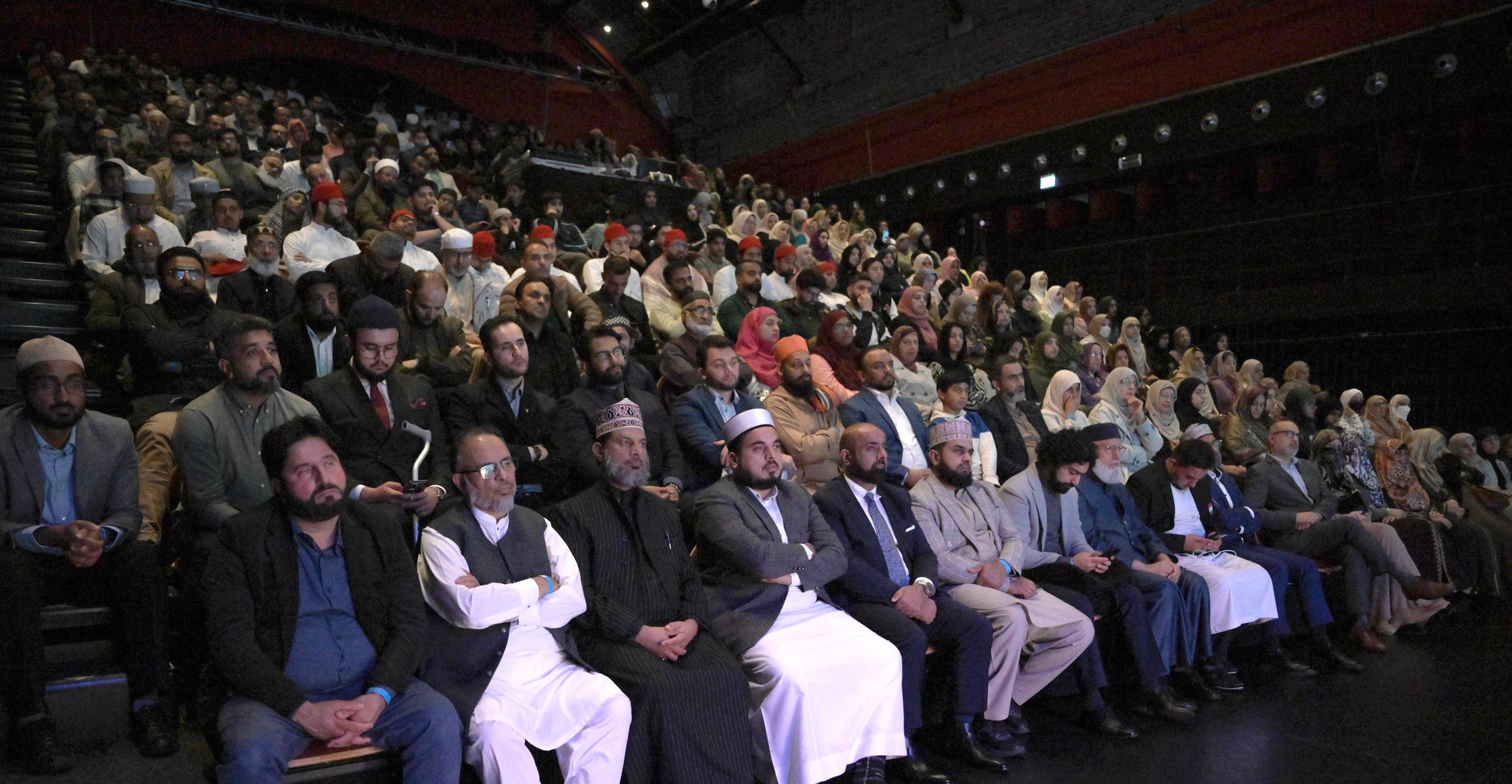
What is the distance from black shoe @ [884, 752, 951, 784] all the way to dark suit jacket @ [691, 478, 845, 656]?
616 millimetres

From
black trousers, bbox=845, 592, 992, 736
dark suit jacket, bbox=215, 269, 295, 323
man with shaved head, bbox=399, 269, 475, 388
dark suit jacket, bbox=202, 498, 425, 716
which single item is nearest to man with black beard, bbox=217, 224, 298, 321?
dark suit jacket, bbox=215, 269, 295, 323

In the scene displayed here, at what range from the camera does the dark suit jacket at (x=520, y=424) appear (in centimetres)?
378

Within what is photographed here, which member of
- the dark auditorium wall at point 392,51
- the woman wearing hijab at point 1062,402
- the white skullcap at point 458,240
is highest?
the dark auditorium wall at point 392,51

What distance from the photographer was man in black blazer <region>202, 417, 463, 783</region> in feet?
7.45

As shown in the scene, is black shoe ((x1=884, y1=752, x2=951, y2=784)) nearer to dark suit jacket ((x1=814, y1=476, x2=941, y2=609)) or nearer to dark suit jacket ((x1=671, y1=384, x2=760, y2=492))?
dark suit jacket ((x1=814, y1=476, x2=941, y2=609))

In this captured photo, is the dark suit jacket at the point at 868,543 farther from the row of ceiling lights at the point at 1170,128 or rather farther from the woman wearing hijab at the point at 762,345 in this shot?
the row of ceiling lights at the point at 1170,128

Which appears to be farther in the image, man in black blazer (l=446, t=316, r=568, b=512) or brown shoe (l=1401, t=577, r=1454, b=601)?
brown shoe (l=1401, t=577, r=1454, b=601)

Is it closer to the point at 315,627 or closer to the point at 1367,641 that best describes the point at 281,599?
the point at 315,627

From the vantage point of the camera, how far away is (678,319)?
Answer: 6266 mm

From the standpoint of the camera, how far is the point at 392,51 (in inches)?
660

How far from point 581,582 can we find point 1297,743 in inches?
110

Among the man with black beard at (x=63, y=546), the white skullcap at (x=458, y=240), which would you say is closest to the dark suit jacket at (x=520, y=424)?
the man with black beard at (x=63, y=546)

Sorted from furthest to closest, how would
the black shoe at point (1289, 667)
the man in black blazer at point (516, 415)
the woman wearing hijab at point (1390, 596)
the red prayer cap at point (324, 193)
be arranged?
the red prayer cap at point (324, 193), the woman wearing hijab at point (1390, 596), the black shoe at point (1289, 667), the man in black blazer at point (516, 415)

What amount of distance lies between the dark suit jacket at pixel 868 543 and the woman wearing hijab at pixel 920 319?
2.78 m
